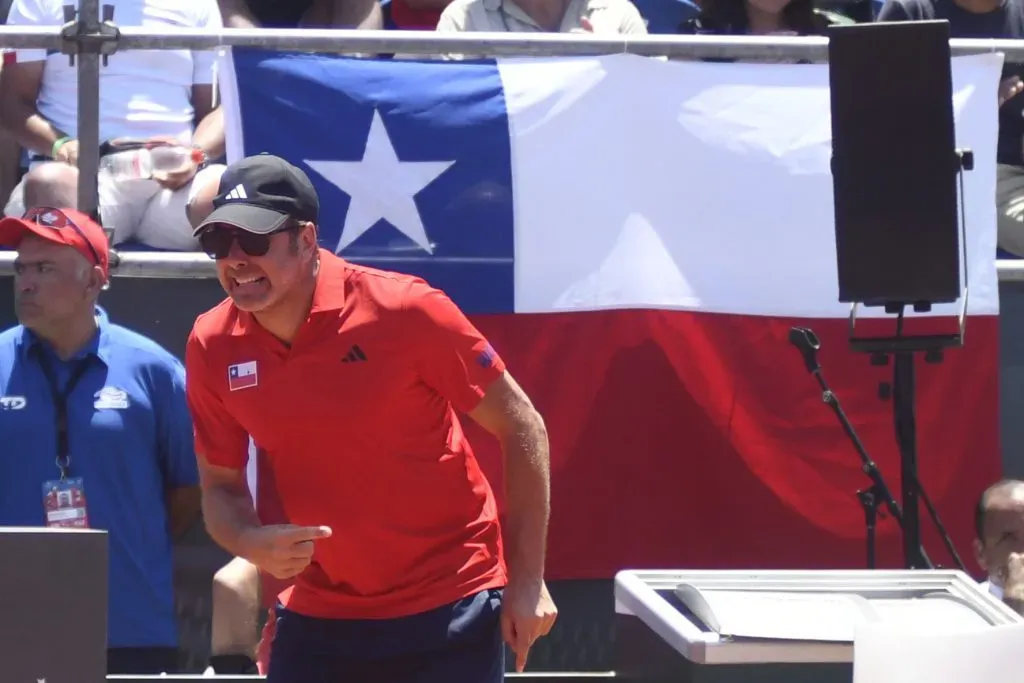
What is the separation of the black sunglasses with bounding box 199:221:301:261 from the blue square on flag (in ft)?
5.35

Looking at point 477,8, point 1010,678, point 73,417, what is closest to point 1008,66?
point 477,8

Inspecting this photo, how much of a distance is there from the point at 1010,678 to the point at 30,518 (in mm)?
2919

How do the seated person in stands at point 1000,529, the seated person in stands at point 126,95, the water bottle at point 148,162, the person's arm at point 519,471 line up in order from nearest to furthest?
the person's arm at point 519,471 → the seated person in stands at point 1000,529 → the water bottle at point 148,162 → the seated person in stands at point 126,95

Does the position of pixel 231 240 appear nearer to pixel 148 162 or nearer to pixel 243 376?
pixel 243 376

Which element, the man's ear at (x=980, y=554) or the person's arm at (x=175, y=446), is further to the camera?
the man's ear at (x=980, y=554)

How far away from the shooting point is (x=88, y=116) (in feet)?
15.5

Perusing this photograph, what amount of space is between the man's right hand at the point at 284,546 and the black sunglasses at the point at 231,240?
56cm

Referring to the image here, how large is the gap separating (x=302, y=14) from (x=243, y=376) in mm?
3315

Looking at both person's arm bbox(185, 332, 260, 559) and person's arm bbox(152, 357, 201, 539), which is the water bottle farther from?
person's arm bbox(185, 332, 260, 559)

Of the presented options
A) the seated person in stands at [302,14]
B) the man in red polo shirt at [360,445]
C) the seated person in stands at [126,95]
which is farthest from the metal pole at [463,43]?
the man in red polo shirt at [360,445]

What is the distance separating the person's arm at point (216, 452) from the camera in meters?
3.31

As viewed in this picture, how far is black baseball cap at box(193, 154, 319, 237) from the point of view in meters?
3.12

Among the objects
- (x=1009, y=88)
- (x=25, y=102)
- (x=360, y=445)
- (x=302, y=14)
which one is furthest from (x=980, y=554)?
(x=25, y=102)

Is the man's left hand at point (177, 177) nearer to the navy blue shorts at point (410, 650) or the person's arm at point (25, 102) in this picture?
the person's arm at point (25, 102)
